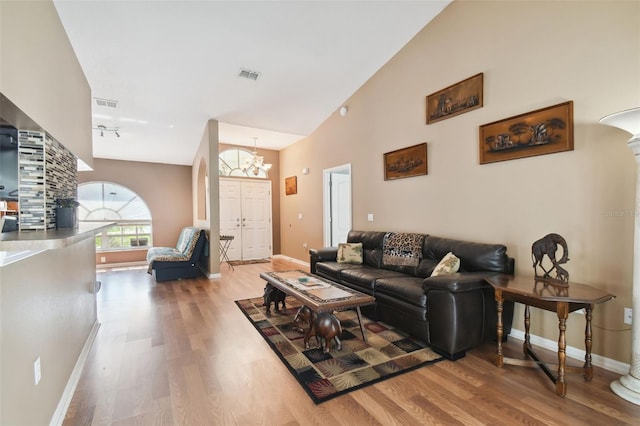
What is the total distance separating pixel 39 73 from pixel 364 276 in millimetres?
3161

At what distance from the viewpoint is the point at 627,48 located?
7.13 ft

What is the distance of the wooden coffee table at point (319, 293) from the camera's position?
98.7 inches

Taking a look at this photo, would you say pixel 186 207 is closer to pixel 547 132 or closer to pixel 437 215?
pixel 437 215

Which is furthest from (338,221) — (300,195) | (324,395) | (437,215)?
(324,395)

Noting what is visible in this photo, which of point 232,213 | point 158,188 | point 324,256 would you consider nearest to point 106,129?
point 158,188

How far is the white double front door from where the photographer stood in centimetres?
726

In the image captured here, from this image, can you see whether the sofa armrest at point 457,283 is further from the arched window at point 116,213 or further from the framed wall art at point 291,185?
the arched window at point 116,213

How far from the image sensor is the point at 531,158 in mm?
2742

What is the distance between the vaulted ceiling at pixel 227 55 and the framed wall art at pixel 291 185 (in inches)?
68.4

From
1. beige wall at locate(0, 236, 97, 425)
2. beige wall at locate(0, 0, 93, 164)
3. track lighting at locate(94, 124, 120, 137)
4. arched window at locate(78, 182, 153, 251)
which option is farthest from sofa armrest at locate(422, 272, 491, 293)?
arched window at locate(78, 182, 153, 251)

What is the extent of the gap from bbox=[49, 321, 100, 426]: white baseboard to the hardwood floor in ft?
0.13

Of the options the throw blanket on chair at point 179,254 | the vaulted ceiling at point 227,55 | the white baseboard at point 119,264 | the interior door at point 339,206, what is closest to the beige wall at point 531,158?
→ the vaulted ceiling at point 227,55

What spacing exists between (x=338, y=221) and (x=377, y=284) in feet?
9.32

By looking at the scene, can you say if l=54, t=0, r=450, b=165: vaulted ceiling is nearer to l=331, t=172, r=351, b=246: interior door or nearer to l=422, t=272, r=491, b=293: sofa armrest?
l=331, t=172, r=351, b=246: interior door
